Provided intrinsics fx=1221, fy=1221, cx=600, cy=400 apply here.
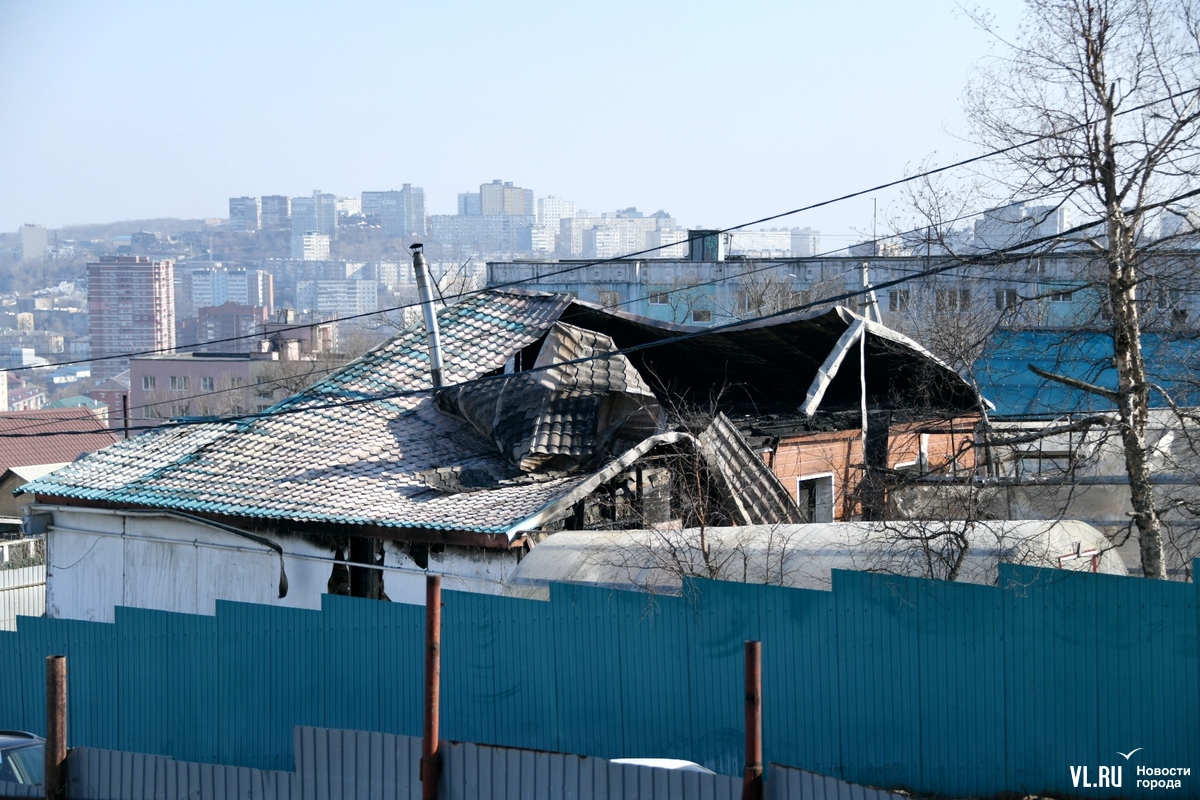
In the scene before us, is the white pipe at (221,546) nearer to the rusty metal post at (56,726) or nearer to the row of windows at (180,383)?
the rusty metal post at (56,726)

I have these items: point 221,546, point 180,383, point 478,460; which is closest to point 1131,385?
point 478,460

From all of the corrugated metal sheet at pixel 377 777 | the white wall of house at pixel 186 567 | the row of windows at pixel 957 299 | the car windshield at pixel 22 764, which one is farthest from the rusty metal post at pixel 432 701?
the row of windows at pixel 957 299

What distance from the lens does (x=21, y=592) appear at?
18453 mm

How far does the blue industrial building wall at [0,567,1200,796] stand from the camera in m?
7.57

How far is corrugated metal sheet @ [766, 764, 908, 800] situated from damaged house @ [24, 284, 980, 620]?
3.75m

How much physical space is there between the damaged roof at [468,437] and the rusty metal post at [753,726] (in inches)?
172

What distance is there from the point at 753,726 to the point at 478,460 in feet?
24.7

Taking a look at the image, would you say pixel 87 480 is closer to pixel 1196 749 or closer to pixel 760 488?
pixel 760 488

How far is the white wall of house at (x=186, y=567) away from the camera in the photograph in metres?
11.5

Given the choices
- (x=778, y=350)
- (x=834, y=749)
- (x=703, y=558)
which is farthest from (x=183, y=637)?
(x=778, y=350)

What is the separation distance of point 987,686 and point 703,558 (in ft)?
8.84

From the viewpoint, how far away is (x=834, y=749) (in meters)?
8.34

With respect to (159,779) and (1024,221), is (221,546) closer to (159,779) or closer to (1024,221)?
(159,779)

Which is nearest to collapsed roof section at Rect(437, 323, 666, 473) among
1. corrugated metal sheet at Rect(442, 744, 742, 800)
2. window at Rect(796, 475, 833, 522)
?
window at Rect(796, 475, 833, 522)
